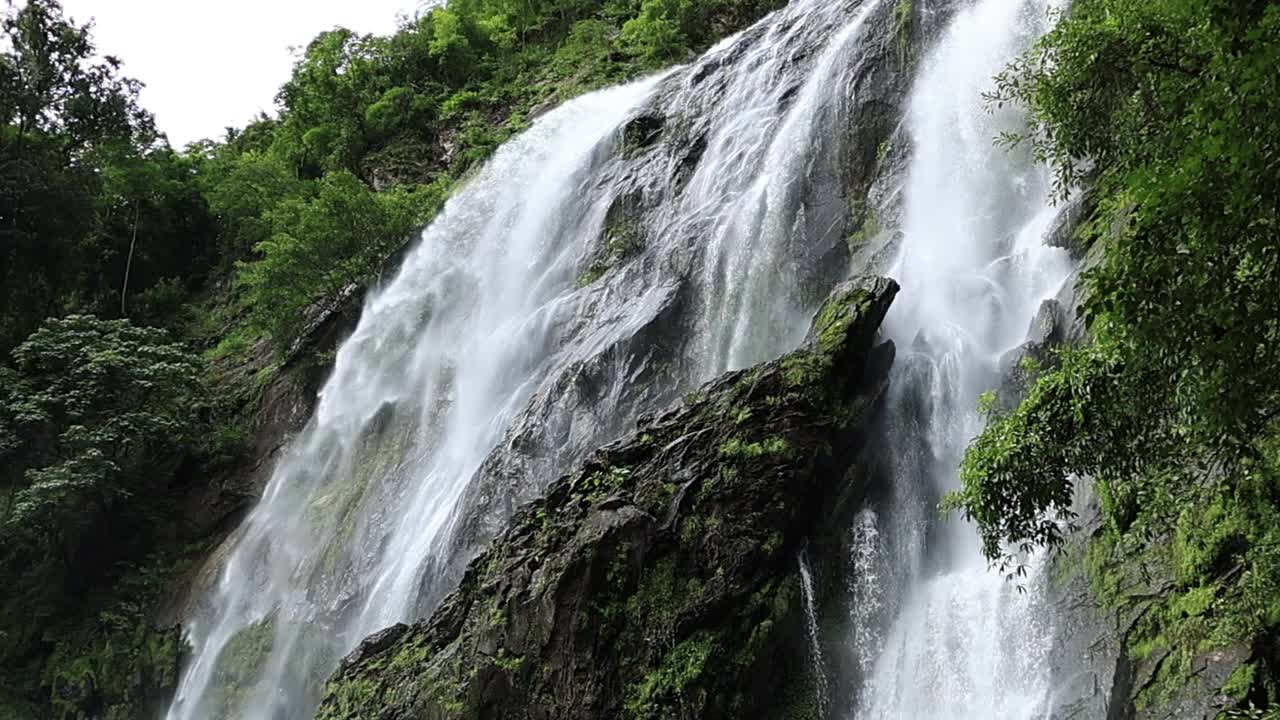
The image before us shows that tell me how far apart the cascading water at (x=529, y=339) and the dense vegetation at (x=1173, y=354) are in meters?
6.19

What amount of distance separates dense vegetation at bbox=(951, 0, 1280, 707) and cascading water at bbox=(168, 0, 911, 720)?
244 inches

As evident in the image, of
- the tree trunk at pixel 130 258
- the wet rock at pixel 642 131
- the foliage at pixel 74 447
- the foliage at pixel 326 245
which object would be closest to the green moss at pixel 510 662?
the wet rock at pixel 642 131

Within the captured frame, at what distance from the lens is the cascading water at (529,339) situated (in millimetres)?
12266

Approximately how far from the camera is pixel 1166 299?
13.3 feet

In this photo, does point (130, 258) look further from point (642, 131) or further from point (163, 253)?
point (642, 131)

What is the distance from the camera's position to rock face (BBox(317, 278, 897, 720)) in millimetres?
8516

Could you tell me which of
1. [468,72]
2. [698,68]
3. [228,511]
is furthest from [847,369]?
[468,72]

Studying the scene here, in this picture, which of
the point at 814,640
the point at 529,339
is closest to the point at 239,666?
the point at 529,339

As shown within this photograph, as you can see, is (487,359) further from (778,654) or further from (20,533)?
(20,533)

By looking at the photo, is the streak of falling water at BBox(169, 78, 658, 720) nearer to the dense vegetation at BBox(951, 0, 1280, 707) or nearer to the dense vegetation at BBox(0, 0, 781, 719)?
the dense vegetation at BBox(0, 0, 781, 719)

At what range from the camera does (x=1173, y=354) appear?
13.8 feet

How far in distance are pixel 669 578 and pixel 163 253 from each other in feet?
86.0

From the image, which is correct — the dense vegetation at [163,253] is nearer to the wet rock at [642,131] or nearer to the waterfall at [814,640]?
the wet rock at [642,131]

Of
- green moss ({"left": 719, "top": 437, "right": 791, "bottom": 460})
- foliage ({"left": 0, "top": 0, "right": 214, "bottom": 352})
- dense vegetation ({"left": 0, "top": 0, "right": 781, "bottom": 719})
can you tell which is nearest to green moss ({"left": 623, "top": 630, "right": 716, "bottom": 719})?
green moss ({"left": 719, "top": 437, "right": 791, "bottom": 460})
